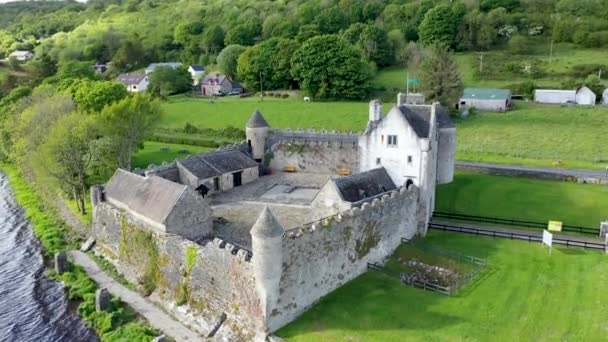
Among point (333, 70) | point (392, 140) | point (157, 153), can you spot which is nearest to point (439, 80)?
point (333, 70)

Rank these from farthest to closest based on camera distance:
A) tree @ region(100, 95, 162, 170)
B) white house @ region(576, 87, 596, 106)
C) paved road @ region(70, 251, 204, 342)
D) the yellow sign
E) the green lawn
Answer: white house @ region(576, 87, 596, 106) < the green lawn < tree @ region(100, 95, 162, 170) < the yellow sign < paved road @ region(70, 251, 204, 342)

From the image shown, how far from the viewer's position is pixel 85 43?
501 feet

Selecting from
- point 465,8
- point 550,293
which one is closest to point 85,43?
point 465,8

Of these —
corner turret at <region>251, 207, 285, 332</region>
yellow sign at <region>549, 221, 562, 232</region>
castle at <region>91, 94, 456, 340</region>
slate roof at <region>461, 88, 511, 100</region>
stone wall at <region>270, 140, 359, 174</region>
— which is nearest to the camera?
corner turret at <region>251, 207, 285, 332</region>

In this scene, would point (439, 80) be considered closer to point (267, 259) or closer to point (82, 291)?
point (267, 259)

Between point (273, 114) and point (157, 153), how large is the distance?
829 inches

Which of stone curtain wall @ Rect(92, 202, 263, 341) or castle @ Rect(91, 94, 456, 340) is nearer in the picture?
castle @ Rect(91, 94, 456, 340)

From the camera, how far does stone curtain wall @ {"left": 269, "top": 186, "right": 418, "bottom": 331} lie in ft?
80.0

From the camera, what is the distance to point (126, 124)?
162ft

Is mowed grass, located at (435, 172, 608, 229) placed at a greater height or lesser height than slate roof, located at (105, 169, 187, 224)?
lesser

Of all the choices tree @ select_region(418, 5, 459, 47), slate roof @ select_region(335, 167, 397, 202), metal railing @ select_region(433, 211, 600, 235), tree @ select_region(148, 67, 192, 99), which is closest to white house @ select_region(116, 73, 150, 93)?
tree @ select_region(148, 67, 192, 99)

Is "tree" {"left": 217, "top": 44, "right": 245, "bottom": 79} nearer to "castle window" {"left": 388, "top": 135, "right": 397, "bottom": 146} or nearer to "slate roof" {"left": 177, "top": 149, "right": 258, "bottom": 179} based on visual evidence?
"slate roof" {"left": 177, "top": 149, "right": 258, "bottom": 179}

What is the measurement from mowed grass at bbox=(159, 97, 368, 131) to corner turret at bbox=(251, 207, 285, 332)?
45806 mm

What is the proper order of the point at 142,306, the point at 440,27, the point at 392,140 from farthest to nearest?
the point at 440,27, the point at 392,140, the point at 142,306
